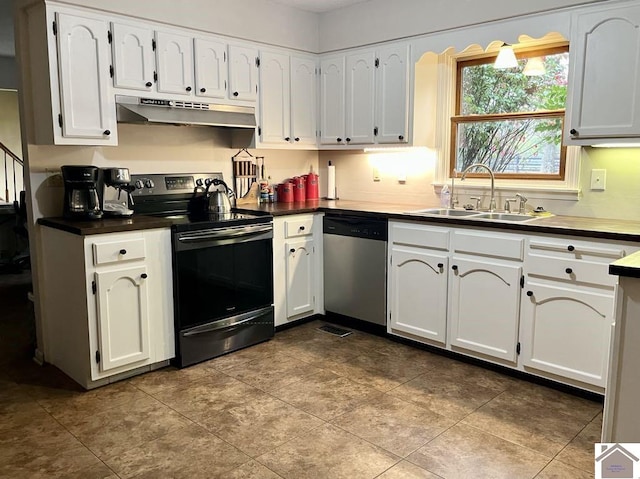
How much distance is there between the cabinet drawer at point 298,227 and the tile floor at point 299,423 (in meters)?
0.95

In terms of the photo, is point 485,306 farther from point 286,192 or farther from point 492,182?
point 286,192

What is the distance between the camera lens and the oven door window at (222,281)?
3.27 meters

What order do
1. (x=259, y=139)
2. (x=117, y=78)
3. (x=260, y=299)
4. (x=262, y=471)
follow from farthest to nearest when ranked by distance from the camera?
(x=259, y=139)
(x=260, y=299)
(x=117, y=78)
(x=262, y=471)

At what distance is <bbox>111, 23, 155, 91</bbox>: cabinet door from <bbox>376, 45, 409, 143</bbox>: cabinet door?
167 centimetres

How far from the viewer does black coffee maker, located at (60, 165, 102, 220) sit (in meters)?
3.16

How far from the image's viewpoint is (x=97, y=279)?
289cm

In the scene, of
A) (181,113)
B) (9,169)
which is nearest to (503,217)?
(181,113)

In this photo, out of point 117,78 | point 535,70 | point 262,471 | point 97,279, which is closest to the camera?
point 262,471

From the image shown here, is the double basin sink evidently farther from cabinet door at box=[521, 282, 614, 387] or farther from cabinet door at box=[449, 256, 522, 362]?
cabinet door at box=[521, 282, 614, 387]

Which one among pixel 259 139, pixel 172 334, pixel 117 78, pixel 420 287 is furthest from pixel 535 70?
pixel 172 334

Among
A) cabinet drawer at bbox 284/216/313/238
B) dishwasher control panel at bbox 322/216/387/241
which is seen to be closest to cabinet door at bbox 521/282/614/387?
dishwasher control panel at bbox 322/216/387/241

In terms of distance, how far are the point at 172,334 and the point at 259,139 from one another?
1647 mm

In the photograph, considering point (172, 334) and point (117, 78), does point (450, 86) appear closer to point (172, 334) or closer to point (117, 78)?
point (117, 78)

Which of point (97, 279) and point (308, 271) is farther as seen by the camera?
point (308, 271)
